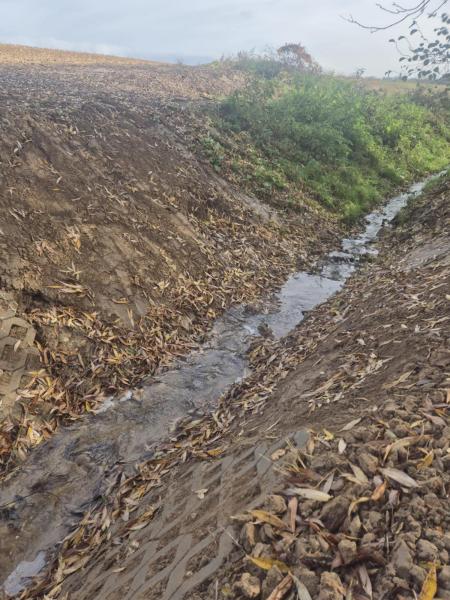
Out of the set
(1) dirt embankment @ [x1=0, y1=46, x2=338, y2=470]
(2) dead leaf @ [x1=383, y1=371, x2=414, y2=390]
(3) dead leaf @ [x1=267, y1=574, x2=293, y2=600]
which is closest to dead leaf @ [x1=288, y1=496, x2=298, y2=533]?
(3) dead leaf @ [x1=267, y1=574, x2=293, y2=600]

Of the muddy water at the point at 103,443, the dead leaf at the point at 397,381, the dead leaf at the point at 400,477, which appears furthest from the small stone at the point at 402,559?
the muddy water at the point at 103,443

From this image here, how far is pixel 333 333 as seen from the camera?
18.9ft

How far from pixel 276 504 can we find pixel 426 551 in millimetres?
774

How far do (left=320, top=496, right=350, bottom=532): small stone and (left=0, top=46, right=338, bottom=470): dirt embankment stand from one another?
3.35m

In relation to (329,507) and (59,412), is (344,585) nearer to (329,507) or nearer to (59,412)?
(329,507)

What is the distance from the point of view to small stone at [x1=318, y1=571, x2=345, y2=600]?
1.92 m

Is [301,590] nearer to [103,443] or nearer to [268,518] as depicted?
[268,518]

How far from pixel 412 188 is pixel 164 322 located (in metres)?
13.6

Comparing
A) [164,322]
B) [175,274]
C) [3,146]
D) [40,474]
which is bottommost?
[40,474]

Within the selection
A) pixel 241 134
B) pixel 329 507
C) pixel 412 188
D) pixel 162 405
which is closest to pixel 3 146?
pixel 162 405

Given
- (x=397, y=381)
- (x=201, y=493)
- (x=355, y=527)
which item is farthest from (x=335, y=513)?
(x=397, y=381)

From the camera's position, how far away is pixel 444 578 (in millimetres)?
1870

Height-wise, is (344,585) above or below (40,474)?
above

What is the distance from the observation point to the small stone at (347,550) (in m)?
2.05
